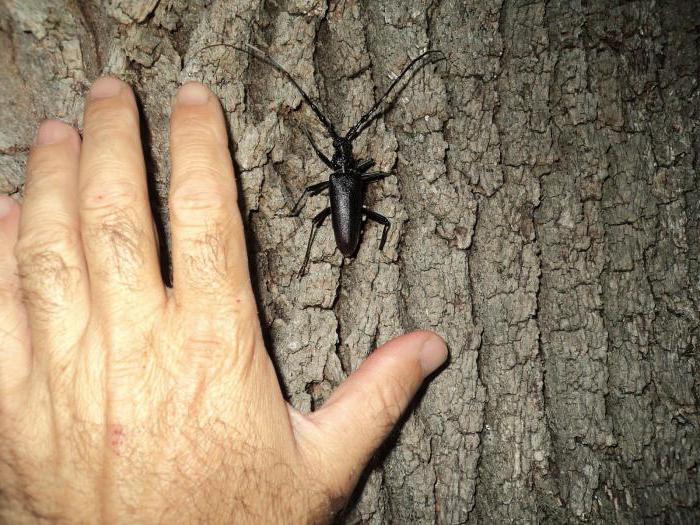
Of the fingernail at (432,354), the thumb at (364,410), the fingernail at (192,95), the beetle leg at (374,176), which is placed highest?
the fingernail at (192,95)

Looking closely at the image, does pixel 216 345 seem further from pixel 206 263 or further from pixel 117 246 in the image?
pixel 117 246

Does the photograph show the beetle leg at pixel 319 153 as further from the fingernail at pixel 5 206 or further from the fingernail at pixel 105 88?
the fingernail at pixel 5 206

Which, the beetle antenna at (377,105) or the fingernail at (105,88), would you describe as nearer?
the fingernail at (105,88)

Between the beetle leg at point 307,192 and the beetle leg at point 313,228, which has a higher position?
the beetle leg at point 307,192

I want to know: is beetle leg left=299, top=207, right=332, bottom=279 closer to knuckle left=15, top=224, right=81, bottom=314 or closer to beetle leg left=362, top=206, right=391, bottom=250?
beetle leg left=362, top=206, right=391, bottom=250

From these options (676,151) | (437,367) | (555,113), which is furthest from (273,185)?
(676,151)

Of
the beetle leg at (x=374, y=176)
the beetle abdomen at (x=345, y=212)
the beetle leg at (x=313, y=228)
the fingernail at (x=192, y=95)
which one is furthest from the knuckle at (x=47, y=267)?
the beetle leg at (x=374, y=176)

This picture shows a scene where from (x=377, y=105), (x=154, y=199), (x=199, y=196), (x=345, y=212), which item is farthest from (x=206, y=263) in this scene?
(x=377, y=105)
